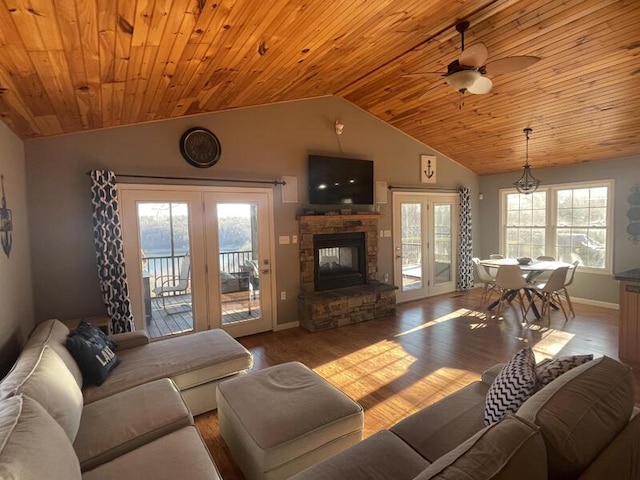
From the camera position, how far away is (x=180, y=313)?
14.1ft

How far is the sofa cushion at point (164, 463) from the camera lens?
1.50m

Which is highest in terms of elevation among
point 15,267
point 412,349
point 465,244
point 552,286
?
point 15,267

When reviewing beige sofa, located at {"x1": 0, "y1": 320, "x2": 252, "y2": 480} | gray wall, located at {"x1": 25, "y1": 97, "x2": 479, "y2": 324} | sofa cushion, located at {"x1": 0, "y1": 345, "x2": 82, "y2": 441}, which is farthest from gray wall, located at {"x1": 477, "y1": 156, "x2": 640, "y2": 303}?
sofa cushion, located at {"x1": 0, "y1": 345, "x2": 82, "y2": 441}

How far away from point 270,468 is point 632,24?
14.3 feet

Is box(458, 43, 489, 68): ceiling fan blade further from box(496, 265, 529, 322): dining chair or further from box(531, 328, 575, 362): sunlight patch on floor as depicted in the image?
box(496, 265, 529, 322): dining chair

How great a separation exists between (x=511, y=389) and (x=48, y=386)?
7.36 feet

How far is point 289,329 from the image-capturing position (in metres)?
4.98

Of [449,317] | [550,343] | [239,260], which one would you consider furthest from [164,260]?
[550,343]

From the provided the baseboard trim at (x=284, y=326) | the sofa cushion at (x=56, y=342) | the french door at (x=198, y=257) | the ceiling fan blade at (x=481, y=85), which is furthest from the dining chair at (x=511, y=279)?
the sofa cushion at (x=56, y=342)

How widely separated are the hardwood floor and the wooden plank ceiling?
2.65 m

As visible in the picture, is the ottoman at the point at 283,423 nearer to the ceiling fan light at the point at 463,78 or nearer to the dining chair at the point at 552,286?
the ceiling fan light at the point at 463,78

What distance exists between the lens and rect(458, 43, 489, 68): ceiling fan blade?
101 inches

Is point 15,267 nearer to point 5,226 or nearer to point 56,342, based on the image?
point 5,226

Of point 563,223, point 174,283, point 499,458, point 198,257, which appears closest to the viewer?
point 499,458
